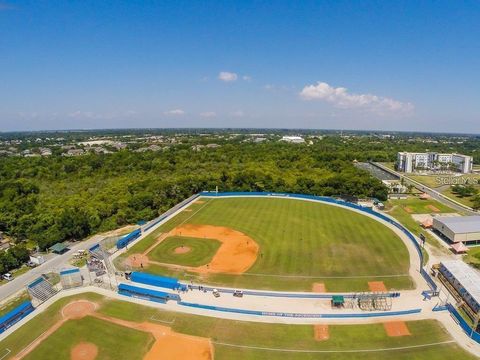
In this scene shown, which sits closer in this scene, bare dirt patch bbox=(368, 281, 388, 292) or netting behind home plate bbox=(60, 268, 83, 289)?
bare dirt patch bbox=(368, 281, 388, 292)

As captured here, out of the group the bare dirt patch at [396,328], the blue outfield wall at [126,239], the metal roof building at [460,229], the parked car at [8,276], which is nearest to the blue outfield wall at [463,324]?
the bare dirt patch at [396,328]

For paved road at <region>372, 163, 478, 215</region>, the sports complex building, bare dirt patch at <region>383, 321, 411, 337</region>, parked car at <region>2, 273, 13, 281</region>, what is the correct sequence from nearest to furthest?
bare dirt patch at <region>383, 321, 411, 337</region> → the sports complex building → parked car at <region>2, 273, 13, 281</region> → paved road at <region>372, 163, 478, 215</region>

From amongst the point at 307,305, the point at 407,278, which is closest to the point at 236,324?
the point at 307,305

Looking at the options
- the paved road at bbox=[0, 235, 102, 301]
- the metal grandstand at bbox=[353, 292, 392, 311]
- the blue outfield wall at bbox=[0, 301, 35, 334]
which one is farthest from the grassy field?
the blue outfield wall at bbox=[0, 301, 35, 334]

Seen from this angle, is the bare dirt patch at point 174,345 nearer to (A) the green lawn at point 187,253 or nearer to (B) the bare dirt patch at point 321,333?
(B) the bare dirt patch at point 321,333

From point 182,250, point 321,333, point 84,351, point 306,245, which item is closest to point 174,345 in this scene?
point 84,351

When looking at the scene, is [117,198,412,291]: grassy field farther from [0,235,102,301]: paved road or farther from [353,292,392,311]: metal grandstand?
[0,235,102,301]: paved road

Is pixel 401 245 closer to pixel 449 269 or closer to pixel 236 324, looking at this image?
pixel 449 269
